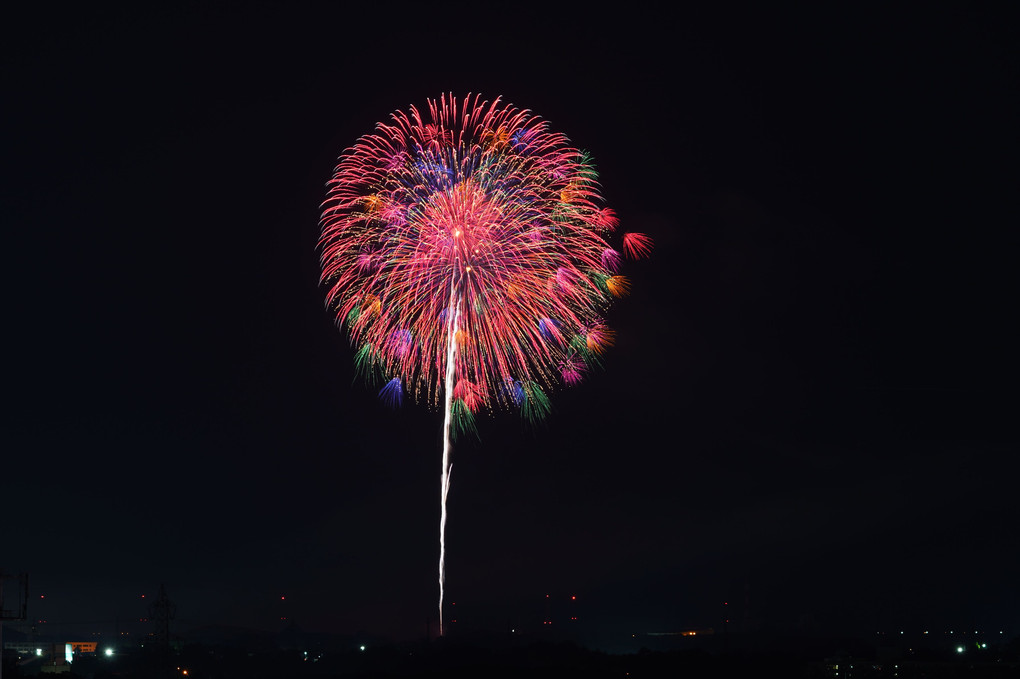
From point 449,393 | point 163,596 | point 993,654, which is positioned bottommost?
point 993,654

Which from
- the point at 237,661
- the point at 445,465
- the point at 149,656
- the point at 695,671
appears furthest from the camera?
the point at 237,661

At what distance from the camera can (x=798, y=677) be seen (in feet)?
272

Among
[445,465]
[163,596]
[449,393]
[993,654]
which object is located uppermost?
[449,393]

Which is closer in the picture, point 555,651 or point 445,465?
point 445,465

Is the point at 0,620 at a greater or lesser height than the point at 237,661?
greater

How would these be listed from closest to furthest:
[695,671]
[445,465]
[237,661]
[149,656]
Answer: [445,465], [695,671], [149,656], [237,661]

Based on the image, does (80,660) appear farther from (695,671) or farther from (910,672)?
(910,672)

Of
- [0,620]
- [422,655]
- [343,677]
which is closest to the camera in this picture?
[0,620]

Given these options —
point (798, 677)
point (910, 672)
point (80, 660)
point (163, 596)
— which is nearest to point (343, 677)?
point (163, 596)

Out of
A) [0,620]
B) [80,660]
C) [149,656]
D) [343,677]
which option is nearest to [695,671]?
[343,677]

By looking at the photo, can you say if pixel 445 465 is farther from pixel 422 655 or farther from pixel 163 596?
pixel 422 655

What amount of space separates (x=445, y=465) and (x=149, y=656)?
96.6 m

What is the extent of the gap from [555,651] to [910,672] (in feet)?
135

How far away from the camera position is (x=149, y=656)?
122m
